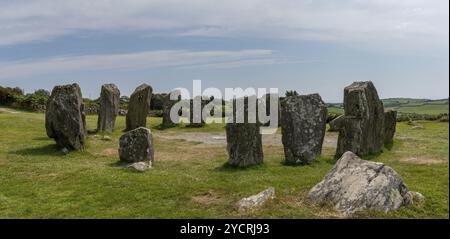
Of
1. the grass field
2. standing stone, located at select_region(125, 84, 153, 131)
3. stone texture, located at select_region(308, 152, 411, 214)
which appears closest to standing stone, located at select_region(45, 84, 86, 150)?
the grass field

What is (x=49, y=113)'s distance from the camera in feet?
94.6

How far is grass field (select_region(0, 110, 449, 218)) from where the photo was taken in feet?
52.7

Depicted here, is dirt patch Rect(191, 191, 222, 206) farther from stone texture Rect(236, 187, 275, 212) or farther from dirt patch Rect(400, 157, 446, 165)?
dirt patch Rect(400, 157, 446, 165)

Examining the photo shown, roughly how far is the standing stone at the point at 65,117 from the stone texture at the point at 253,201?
49.8ft

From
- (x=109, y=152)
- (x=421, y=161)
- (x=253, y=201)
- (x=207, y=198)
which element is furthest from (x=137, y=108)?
(x=253, y=201)

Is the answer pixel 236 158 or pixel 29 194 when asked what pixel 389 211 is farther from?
pixel 29 194

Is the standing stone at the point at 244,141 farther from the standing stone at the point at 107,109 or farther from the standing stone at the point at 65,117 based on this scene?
the standing stone at the point at 107,109

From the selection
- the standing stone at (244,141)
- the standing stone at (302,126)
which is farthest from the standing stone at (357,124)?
the standing stone at (244,141)

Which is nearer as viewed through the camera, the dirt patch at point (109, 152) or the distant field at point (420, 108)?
the dirt patch at point (109, 152)

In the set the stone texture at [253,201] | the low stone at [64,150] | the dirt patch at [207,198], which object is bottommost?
the dirt patch at [207,198]

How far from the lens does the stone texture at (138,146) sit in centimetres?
2547

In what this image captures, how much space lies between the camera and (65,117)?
28.3 meters

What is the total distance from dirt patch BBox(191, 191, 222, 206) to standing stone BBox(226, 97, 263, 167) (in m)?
5.69
